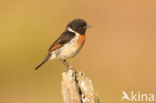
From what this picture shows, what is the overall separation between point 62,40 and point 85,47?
720cm

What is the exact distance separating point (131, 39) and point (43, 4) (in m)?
4.08

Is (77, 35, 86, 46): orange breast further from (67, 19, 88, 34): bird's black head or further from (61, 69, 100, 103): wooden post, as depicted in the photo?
(61, 69, 100, 103): wooden post

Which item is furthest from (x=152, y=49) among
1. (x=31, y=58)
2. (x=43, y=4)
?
(x=43, y=4)

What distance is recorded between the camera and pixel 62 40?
34.7 ft

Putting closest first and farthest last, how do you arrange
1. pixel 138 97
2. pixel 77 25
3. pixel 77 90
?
pixel 77 90 < pixel 77 25 < pixel 138 97

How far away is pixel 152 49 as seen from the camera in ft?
56.7

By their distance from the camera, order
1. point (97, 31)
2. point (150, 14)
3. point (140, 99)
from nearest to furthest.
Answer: point (140, 99) → point (97, 31) → point (150, 14)

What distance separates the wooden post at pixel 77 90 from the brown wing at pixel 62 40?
1.90m

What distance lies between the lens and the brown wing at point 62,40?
10.5m

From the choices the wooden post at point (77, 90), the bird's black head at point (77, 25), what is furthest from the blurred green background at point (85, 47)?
the wooden post at point (77, 90)

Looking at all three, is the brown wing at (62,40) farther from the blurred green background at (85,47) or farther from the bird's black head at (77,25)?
the blurred green background at (85,47)

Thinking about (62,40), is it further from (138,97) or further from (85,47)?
(85,47)

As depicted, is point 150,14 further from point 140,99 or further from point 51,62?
point 140,99

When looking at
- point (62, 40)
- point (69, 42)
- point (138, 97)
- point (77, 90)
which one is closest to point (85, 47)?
point (138, 97)
